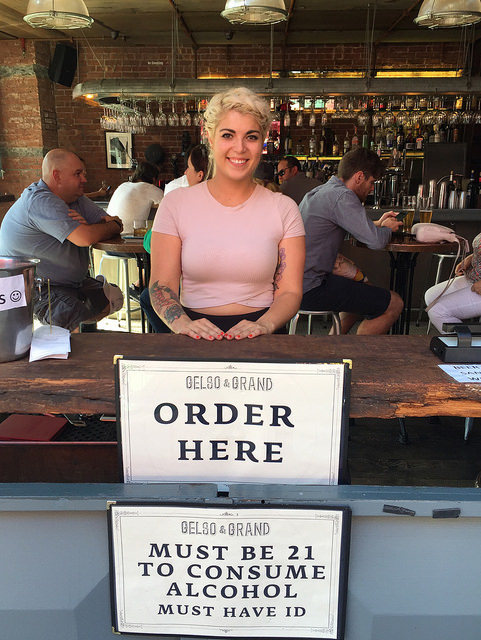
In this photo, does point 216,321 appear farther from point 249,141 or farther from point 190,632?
point 190,632

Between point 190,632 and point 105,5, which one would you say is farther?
point 105,5

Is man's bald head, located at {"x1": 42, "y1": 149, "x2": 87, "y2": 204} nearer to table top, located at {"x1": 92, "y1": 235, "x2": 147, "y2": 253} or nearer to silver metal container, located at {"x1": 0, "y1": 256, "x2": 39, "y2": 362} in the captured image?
table top, located at {"x1": 92, "y1": 235, "x2": 147, "y2": 253}

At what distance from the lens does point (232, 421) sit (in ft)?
3.22

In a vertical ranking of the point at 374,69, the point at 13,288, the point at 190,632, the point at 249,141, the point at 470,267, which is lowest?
the point at 190,632

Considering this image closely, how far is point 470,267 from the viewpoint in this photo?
9.87 feet

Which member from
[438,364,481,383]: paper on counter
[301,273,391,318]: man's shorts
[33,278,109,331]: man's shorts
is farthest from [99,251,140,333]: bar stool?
[438,364,481,383]: paper on counter

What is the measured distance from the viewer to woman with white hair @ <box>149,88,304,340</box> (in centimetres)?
182

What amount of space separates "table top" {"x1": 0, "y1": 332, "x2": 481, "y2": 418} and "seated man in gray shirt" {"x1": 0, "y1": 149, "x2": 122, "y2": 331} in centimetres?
186

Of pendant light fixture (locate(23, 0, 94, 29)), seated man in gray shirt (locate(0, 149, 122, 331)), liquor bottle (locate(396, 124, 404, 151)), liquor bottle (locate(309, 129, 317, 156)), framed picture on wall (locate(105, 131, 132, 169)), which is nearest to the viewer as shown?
seated man in gray shirt (locate(0, 149, 122, 331))

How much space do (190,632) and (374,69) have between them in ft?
29.6

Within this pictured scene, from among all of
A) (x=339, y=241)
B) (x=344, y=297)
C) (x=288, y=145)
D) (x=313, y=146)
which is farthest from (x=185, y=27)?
(x=344, y=297)

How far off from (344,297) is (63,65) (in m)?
6.77

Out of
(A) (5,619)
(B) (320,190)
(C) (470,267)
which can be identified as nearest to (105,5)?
(B) (320,190)

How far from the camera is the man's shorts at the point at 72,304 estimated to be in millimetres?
3073
